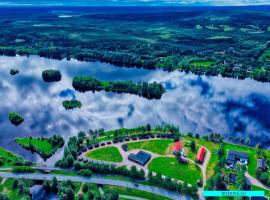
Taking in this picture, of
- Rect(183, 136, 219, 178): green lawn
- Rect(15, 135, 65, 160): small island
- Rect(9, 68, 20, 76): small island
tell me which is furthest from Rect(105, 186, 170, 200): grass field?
Rect(9, 68, 20, 76): small island

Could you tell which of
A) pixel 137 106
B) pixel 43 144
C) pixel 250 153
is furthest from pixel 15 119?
pixel 250 153

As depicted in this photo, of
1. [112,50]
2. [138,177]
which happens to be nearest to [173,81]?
[112,50]

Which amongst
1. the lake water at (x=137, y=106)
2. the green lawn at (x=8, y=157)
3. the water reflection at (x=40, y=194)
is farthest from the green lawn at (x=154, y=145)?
the green lawn at (x=8, y=157)

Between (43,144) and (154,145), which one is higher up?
(154,145)

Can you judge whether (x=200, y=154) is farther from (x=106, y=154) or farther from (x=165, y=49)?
(x=165, y=49)

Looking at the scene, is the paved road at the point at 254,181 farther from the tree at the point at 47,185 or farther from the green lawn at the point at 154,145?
the tree at the point at 47,185

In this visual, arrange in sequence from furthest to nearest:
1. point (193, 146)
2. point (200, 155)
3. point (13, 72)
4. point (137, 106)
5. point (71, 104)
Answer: point (13, 72) < point (137, 106) < point (71, 104) < point (193, 146) < point (200, 155)
